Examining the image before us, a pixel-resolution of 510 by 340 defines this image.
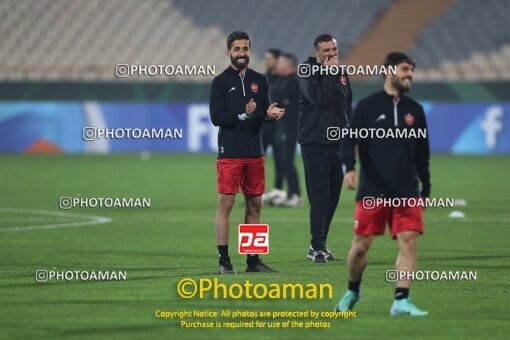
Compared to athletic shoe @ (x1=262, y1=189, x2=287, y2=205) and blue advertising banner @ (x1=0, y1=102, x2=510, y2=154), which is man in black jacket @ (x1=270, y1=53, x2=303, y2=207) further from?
blue advertising banner @ (x1=0, y1=102, x2=510, y2=154)

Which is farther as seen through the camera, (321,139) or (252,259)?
(321,139)

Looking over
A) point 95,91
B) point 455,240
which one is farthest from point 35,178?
point 455,240

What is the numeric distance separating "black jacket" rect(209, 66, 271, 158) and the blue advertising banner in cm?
2501

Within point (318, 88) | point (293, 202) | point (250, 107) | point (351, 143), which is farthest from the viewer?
point (293, 202)

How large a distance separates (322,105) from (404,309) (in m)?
4.67

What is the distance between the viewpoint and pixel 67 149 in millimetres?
39625

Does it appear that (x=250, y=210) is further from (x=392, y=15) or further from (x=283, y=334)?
(x=392, y=15)

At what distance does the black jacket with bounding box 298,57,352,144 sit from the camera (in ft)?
45.5

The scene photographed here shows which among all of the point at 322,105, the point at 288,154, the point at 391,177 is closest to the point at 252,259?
the point at 322,105

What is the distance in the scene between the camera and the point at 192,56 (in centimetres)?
4412

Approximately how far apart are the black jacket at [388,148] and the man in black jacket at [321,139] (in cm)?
394

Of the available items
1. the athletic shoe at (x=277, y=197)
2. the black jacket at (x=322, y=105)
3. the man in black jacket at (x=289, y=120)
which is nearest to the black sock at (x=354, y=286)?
the black jacket at (x=322, y=105)

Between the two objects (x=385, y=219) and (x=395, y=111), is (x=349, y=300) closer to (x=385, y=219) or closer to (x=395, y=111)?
(x=385, y=219)

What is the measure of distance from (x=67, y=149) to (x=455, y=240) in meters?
24.9
